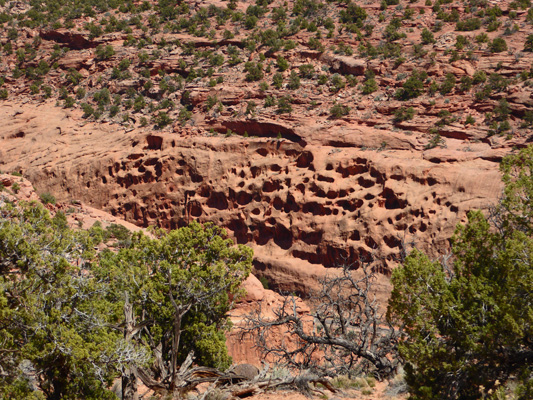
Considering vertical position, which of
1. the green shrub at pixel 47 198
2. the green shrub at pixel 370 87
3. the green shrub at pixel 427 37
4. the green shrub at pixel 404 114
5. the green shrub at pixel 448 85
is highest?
the green shrub at pixel 427 37

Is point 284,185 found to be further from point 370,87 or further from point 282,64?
point 282,64

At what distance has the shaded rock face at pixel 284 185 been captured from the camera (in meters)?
30.6

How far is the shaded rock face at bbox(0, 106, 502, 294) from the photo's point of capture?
3056 cm

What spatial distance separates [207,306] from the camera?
1714cm

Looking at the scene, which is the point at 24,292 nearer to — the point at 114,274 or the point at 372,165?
the point at 114,274

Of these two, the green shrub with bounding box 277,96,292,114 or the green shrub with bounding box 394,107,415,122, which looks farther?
the green shrub with bounding box 277,96,292,114

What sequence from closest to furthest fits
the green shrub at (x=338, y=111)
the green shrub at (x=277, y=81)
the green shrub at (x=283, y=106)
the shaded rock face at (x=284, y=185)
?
the shaded rock face at (x=284, y=185), the green shrub at (x=338, y=111), the green shrub at (x=283, y=106), the green shrub at (x=277, y=81)

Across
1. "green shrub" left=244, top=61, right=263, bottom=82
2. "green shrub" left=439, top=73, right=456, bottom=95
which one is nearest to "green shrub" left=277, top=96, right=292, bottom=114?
"green shrub" left=244, top=61, right=263, bottom=82

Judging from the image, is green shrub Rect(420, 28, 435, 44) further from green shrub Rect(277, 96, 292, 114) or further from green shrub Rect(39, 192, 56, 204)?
green shrub Rect(39, 192, 56, 204)

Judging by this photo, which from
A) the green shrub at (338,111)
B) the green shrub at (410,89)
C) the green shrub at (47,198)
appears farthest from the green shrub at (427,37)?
the green shrub at (47,198)

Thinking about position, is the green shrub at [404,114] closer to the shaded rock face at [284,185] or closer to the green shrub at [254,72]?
the shaded rock face at [284,185]

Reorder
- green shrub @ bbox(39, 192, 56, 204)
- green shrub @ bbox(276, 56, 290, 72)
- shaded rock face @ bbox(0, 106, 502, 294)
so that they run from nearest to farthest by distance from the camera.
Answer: shaded rock face @ bbox(0, 106, 502, 294), green shrub @ bbox(39, 192, 56, 204), green shrub @ bbox(276, 56, 290, 72)

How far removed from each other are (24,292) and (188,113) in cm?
2736

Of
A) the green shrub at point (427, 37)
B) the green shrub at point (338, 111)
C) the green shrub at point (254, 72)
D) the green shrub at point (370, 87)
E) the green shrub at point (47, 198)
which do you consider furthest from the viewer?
the green shrub at point (427, 37)
